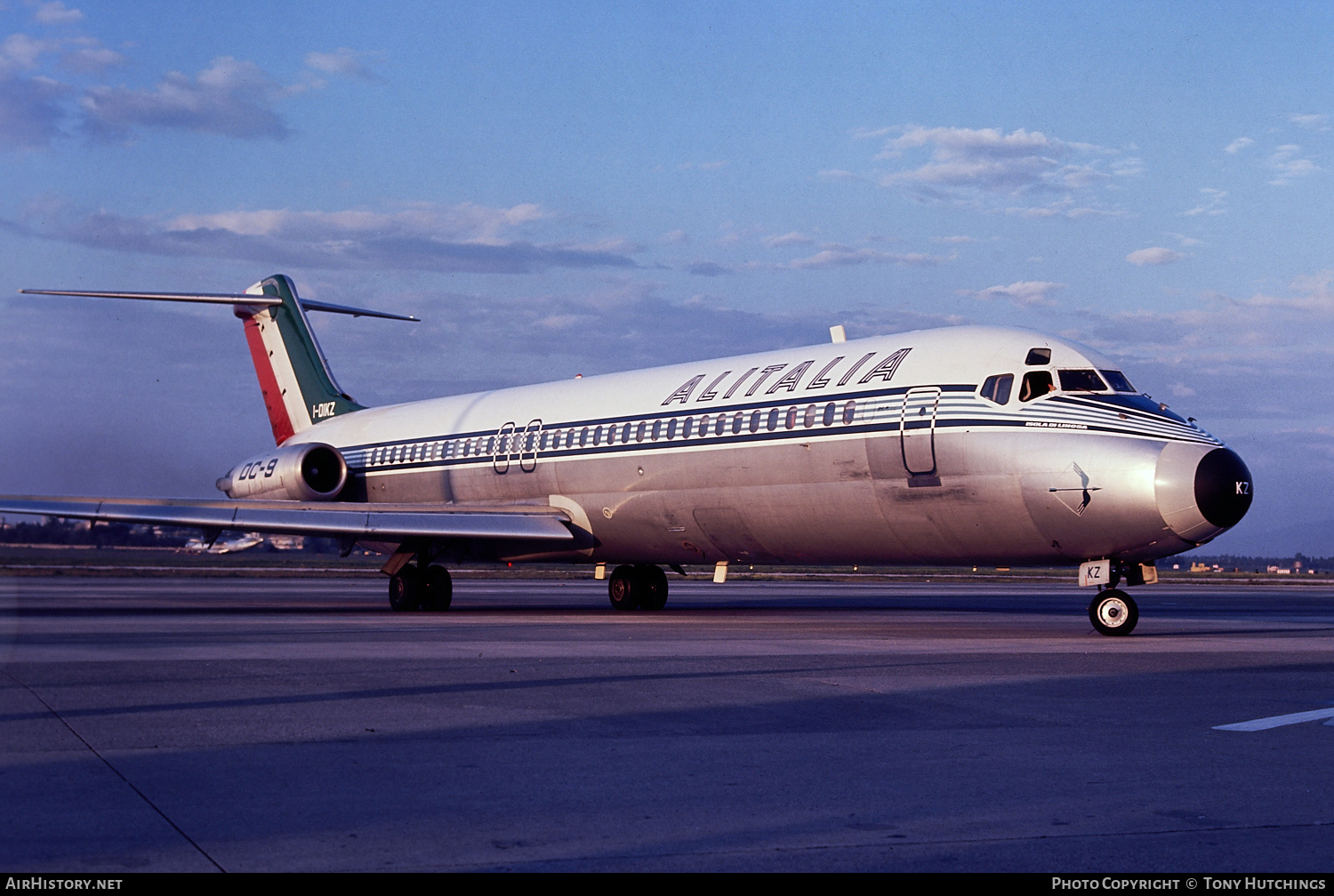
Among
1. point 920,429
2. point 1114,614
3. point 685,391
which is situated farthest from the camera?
point 685,391

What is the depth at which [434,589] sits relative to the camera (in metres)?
23.9

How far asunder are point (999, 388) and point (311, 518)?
12.3 meters

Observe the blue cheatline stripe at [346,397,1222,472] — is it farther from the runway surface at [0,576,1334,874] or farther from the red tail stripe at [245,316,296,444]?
the red tail stripe at [245,316,296,444]

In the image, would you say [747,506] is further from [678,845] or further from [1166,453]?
[678,845]

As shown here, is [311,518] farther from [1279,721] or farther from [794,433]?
[1279,721]

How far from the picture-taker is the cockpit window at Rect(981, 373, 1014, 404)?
54.9 feet

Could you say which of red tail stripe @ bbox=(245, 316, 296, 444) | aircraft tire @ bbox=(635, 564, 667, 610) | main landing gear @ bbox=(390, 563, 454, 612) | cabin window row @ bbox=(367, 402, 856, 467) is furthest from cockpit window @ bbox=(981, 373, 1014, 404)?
red tail stripe @ bbox=(245, 316, 296, 444)

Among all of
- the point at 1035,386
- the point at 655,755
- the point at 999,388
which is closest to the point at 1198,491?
the point at 1035,386

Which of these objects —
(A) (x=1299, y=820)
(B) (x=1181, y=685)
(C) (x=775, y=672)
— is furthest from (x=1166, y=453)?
(A) (x=1299, y=820)

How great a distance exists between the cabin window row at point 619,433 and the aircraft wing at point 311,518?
5.51 feet

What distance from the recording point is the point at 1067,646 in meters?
14.7

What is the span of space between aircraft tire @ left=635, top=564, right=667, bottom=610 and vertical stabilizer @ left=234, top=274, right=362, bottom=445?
11.1 meters

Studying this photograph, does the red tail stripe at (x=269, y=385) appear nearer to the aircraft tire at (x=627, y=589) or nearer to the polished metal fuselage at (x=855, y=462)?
the polished metal fuselage at (x=855, y=462)
